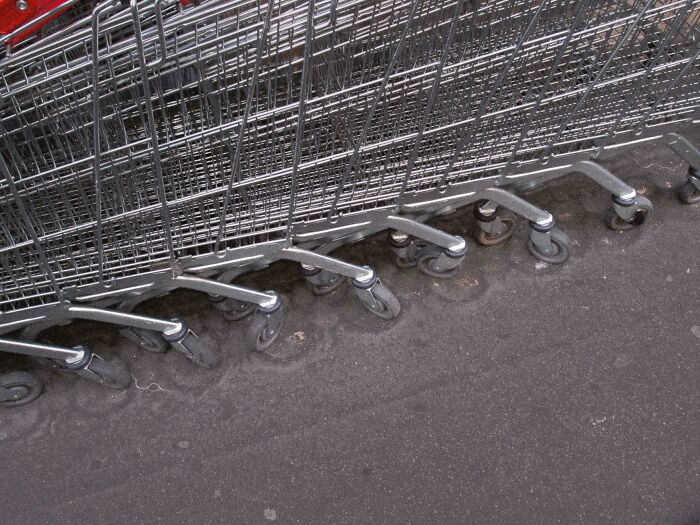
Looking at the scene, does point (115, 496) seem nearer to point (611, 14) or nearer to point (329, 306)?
point (329, 306)

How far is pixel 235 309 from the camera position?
8.18 feet

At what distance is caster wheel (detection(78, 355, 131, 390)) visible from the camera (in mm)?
2257

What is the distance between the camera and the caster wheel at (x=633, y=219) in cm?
258

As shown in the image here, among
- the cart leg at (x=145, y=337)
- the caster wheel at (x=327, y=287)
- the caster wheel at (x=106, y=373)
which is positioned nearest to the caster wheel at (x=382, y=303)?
the caster wheel at (x=327, y=287)

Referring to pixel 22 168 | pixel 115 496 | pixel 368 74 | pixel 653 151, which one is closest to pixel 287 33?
pixel 368 74

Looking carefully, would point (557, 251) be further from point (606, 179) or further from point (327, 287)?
point (327, 287)

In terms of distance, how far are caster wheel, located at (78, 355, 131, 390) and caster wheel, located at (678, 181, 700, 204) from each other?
2394 mm

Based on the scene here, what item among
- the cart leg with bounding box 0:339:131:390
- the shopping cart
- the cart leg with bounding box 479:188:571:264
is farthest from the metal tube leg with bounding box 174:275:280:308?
the cart leg with bounding box 479:188:571:264

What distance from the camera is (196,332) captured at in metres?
2.51

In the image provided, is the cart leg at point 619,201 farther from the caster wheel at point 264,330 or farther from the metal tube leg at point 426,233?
the caster wheel at point 264,330

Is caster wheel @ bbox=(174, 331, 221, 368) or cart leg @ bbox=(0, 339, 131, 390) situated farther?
caster wheel @ bbox=(174, 331, 221, 368)

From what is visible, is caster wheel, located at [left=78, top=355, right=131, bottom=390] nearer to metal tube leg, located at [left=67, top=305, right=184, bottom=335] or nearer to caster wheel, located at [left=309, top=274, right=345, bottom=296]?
metal tube leg, located at [left=67, top=305, right=184, bottom=335]

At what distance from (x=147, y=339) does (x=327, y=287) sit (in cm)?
72

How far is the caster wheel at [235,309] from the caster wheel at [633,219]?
1.52 m
